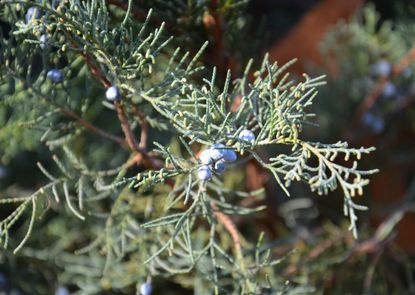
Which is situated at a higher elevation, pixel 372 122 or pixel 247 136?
pixel 247 136

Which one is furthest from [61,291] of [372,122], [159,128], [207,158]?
[372,122]

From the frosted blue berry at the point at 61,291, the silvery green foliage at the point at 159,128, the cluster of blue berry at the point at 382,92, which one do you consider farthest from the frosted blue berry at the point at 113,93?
the cluster of blue berry at the point at 382,92

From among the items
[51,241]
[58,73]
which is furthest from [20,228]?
[58,73]

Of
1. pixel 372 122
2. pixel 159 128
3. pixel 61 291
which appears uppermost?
pixel 159 128

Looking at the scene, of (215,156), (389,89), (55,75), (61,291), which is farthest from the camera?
Answer: (389,89)

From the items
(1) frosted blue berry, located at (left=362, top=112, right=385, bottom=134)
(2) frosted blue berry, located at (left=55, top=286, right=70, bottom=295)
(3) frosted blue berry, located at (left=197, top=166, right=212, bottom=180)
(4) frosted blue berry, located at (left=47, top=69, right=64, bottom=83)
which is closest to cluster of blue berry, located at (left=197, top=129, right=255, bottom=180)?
(3) frosted blue berry, located at (left=197, top=166, right=212, bottom=180)

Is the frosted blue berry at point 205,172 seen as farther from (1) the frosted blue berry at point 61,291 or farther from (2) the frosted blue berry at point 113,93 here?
(1) the frosted blue berry at point 61,291

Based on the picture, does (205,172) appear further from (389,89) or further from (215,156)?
(389,89)

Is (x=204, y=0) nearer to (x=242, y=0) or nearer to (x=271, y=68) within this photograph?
(x=242, y=0)
